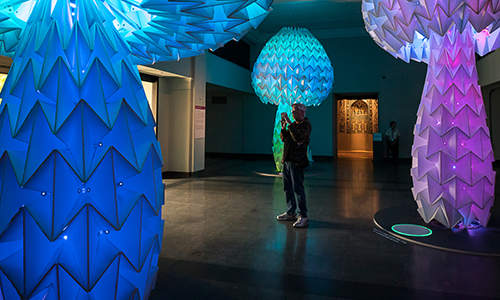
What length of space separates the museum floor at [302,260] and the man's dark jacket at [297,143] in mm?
831

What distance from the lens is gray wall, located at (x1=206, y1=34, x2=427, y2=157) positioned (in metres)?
12.7

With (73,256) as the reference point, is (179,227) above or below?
below

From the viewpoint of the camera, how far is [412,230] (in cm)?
371

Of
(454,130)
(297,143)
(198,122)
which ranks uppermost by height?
(198,122)

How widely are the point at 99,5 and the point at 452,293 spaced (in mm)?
2858

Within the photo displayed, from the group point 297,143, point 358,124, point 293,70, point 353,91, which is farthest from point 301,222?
point 358,124

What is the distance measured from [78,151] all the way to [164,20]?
0.72 meters

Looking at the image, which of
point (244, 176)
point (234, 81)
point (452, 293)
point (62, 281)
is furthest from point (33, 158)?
point (234, 81)

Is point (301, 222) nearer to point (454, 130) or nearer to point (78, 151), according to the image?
point (454, 130)

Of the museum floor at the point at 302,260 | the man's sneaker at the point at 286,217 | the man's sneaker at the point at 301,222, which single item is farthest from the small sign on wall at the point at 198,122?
the man's sneaker at the point at 301,222

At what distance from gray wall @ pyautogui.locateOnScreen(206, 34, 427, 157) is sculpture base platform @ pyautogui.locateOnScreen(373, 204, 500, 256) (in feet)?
28.8

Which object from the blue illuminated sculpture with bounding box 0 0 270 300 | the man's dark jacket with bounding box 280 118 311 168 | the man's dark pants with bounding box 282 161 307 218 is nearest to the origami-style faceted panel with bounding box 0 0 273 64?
the blue illuminated sculpture with bounding box 0 0 270 300

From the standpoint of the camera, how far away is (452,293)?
7.66 ft

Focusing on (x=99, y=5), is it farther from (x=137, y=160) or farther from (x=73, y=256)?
(x=73, y=256)
